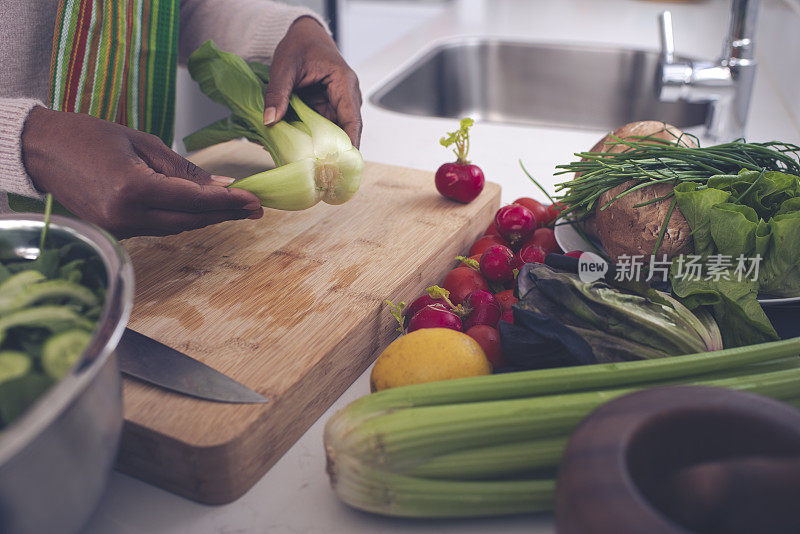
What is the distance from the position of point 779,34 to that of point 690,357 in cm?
164

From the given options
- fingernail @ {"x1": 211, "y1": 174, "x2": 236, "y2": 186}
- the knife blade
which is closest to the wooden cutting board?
the knife blade

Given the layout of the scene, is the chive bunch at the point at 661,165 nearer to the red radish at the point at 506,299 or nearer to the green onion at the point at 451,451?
the red radish at the point at 506,299

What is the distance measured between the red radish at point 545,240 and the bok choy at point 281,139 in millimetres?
288

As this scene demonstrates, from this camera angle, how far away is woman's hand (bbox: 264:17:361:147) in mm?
1085

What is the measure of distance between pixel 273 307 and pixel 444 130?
0.90 meters

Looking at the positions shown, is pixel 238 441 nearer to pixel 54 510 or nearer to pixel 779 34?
pixel 54 510

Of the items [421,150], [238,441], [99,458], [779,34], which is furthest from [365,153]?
[779,34]

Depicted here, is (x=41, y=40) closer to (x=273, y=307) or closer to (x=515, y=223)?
(x=273, y=307)

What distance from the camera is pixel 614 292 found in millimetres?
711

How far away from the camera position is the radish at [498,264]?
0.86 metres

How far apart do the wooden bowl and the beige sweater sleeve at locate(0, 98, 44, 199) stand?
2.34 feet

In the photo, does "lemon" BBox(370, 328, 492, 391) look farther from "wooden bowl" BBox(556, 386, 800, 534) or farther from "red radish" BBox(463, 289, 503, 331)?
"wooden bowl" BBox(556, 386, 800, 534)

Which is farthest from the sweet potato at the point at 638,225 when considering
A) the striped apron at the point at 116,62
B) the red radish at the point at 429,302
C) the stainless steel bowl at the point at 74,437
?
the striped apron at the point at 116,62

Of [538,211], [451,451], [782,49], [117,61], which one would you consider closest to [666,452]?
[451,451]
